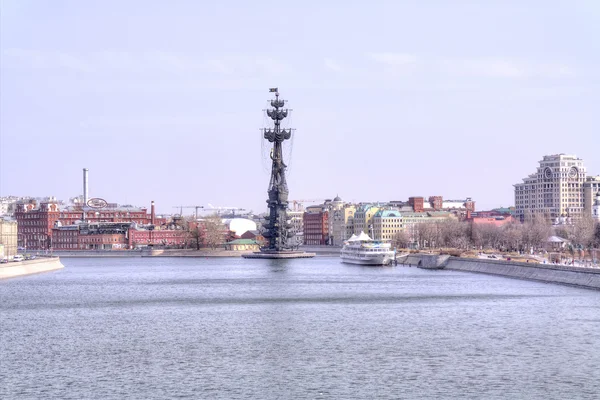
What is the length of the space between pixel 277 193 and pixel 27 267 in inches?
1981

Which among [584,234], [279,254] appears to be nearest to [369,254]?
[584,234]

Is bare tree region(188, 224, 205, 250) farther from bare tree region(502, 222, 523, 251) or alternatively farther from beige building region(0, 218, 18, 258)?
bare tree region(502, 222, 523, 251)

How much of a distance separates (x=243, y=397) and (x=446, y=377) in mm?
7731

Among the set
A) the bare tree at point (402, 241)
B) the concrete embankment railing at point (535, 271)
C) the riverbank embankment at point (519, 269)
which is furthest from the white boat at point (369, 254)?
the bare tree at point (402, 241)

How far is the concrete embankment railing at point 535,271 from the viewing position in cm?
7352

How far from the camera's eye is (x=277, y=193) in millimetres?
155250

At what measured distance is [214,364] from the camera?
1576 inches

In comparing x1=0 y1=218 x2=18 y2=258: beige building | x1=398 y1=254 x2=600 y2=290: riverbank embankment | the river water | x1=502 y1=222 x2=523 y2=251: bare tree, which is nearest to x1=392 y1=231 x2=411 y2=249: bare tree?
x1=502 y1=222 x2=523 y2=251: bare tree

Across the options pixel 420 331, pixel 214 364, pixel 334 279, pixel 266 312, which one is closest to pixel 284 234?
pixel 334 279

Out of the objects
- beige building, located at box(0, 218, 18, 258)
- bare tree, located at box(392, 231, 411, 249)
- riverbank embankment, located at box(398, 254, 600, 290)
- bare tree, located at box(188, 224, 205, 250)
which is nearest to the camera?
riverbank embankment, located at box(398, 254, 600, 290)

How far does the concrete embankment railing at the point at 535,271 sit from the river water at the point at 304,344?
1176mm

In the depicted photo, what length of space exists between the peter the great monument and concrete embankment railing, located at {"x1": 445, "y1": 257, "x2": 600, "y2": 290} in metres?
43.9

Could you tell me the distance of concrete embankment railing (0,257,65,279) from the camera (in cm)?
10300

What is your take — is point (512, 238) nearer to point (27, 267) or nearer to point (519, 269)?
point (519, 269)
